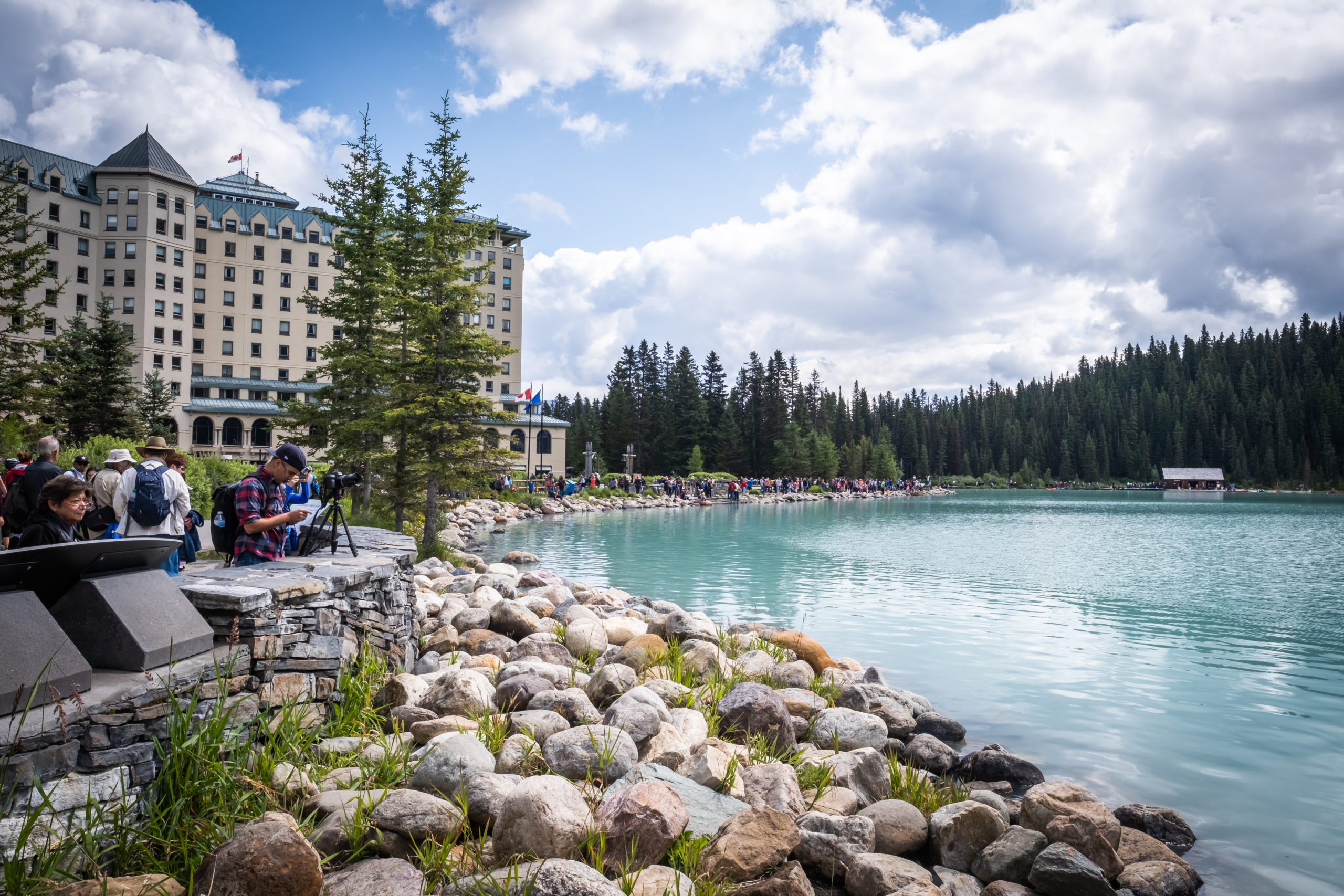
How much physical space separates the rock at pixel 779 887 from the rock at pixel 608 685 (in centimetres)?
300

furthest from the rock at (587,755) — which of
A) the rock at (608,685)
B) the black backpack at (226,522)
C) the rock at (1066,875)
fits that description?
the black backpack at (226,522)

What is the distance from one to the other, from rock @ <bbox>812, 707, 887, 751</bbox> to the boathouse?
15021 centimetres

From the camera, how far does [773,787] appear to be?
18.1ft

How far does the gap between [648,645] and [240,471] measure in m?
21.6

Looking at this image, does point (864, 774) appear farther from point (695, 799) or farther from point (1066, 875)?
point (695, 799)

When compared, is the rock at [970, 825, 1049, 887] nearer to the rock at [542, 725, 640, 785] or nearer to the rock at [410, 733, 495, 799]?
the rock at [542, 725, 640, 785]

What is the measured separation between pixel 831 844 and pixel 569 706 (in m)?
2.47

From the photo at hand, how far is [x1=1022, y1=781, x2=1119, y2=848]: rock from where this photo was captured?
17.4 feet

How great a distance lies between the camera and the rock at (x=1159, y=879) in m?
4.97

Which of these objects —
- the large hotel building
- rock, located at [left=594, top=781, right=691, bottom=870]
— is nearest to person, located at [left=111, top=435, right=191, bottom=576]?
rock, located at [left=594, top=781, right=691, bottom=870]

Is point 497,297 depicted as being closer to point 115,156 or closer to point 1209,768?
point 115,156

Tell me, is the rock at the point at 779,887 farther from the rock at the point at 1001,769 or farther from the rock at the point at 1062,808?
the rock at the point at 1001,769

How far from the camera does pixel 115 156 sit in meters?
65.2

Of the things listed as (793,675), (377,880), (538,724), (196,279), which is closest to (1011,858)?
(538,724)
